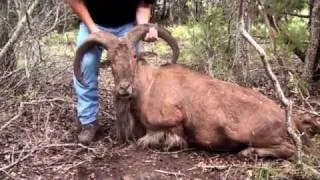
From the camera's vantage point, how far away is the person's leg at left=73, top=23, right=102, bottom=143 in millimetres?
7707

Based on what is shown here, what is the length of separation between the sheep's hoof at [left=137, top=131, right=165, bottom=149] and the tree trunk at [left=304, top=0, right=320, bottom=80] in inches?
128

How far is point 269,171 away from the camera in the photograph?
6320 mm

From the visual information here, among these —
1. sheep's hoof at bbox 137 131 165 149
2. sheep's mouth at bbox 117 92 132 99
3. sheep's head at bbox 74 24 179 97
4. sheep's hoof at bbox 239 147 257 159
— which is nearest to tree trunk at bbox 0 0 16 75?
sheep's head at bbox 74 24 179 97

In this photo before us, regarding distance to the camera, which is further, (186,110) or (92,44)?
(92,44)

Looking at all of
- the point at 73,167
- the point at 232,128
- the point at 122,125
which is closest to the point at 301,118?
the point at 232,128

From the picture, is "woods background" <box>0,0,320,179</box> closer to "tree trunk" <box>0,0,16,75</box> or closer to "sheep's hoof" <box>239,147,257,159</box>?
"tree trunk" <box>0,0,16,75</box>

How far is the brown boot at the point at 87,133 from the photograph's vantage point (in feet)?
25.3

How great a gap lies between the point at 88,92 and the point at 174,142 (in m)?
1.25

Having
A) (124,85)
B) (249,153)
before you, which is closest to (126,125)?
(124,85)

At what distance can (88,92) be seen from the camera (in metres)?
7.80

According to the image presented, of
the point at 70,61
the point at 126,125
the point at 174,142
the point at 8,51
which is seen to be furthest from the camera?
the point at 70,61

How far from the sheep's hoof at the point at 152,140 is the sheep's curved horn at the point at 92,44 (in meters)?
0.98

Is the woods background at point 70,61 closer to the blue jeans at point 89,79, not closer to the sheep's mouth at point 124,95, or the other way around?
the blue jeans at point 89,79

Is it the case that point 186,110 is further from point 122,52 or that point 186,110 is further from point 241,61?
point 241,61
